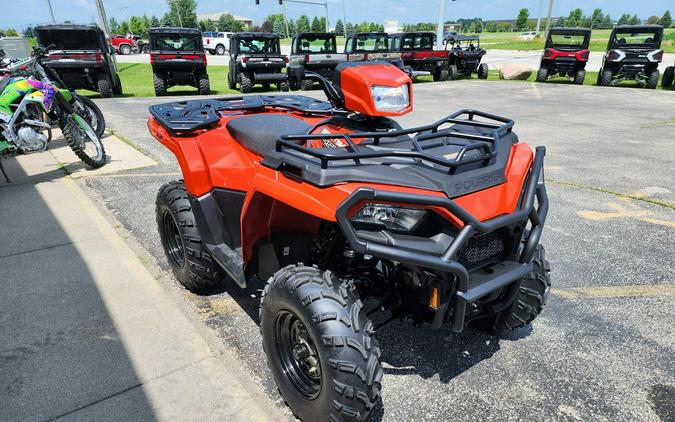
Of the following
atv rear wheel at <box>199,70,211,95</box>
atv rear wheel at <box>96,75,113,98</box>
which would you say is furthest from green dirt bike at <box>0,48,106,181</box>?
atv rear wheel at <box>199,70,211,95</box>

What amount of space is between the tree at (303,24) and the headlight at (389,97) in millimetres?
107144

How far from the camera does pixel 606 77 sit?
17.0 metres

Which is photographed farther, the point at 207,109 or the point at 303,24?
the point at 303,24

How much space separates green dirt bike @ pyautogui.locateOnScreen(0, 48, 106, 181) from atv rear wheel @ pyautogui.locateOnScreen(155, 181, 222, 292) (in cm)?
364

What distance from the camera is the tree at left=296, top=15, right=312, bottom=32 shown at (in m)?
104

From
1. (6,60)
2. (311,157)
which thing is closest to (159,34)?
(6,60)

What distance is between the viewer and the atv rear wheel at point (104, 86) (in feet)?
45.7

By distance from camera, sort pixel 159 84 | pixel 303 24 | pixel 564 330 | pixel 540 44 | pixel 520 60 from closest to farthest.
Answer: pixel 564 330, pixel 159 84, pixel 520 60, pixel 540 44, pixel 303 24

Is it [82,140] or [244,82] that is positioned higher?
[82,140]

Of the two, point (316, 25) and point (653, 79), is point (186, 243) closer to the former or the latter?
point (653, 79)

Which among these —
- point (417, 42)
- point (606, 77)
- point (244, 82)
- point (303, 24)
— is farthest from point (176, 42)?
point (303, 24)

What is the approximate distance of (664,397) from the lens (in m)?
2.36

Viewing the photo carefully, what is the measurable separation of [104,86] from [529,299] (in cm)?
1462

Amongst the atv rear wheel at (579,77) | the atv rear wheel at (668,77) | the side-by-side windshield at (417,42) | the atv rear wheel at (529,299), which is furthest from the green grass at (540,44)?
the atv rear wheel at (529,299)
